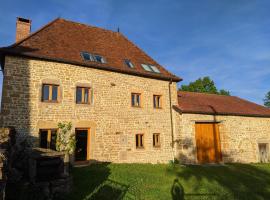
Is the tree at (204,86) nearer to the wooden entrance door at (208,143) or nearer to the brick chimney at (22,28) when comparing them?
the wooden entrance door at (208,143)

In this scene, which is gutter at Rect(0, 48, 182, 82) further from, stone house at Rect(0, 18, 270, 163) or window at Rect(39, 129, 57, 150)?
window at Rect(39, 129, 57, 150)

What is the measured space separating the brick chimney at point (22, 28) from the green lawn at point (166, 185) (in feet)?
28.7

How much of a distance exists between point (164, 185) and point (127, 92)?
6.66 meters

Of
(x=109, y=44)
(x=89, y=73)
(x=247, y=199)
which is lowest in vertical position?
(x=247, y=199)

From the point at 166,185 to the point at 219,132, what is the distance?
861cm

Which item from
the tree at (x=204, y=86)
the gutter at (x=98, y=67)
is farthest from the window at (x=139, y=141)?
the tree at (x=204, y=86)

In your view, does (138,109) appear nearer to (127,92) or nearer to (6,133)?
(127,92)

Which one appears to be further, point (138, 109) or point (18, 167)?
point (138, 109)

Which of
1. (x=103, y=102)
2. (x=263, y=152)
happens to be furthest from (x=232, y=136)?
(x=103, y=102)

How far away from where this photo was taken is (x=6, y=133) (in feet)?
21.6

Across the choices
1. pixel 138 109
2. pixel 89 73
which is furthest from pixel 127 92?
pixel 89 73

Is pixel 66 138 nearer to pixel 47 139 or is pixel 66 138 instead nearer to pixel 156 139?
pixel 47 139

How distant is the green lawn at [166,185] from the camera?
24.9ft

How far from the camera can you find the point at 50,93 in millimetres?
11742
